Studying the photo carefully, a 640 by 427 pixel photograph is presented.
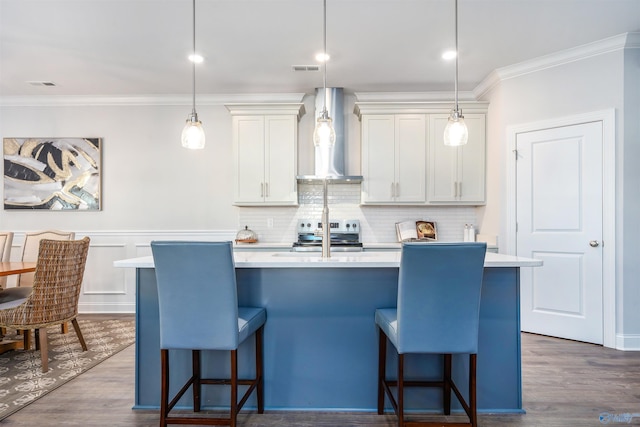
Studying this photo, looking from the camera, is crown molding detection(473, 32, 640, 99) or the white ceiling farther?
crown molding detection(473, 32, 640, 99)

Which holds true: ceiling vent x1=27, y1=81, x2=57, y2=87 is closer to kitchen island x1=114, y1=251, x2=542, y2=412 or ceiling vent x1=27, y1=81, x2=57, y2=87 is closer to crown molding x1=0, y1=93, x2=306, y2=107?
crown molding x1=0, y1=93, x2=306, y2=107

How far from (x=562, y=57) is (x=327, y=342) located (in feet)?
11.3

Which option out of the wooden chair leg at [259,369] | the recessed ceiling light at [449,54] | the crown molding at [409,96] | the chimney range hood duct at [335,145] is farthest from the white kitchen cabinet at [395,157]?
the wooden chair leg at [259,369]

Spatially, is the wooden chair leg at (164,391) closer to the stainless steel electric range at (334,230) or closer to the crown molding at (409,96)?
the stainless steel electric range at (334,230)

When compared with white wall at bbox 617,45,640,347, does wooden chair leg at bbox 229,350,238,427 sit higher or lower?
lower

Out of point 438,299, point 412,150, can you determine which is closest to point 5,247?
point 438,299

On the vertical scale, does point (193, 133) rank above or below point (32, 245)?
above

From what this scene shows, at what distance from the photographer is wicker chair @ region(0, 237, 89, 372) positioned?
251 cm

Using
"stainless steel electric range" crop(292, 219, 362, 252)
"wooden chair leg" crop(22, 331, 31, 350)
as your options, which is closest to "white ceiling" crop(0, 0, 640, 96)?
"stainless steel electric range" crop(292, 219, 362, 252)

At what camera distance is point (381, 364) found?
194 centimetres

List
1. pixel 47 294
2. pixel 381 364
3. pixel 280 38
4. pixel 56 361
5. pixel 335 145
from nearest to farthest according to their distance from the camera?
1. pixel 381 364
2. pixel 47 294
3. pixel 56 361
4. pixel 280 38
5. pixel 335 145

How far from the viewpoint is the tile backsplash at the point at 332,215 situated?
14.2ft

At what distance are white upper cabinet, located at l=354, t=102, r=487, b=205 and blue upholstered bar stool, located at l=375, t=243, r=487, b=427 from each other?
2.47 metres

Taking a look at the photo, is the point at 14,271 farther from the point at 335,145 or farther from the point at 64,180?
the point at 335,145
